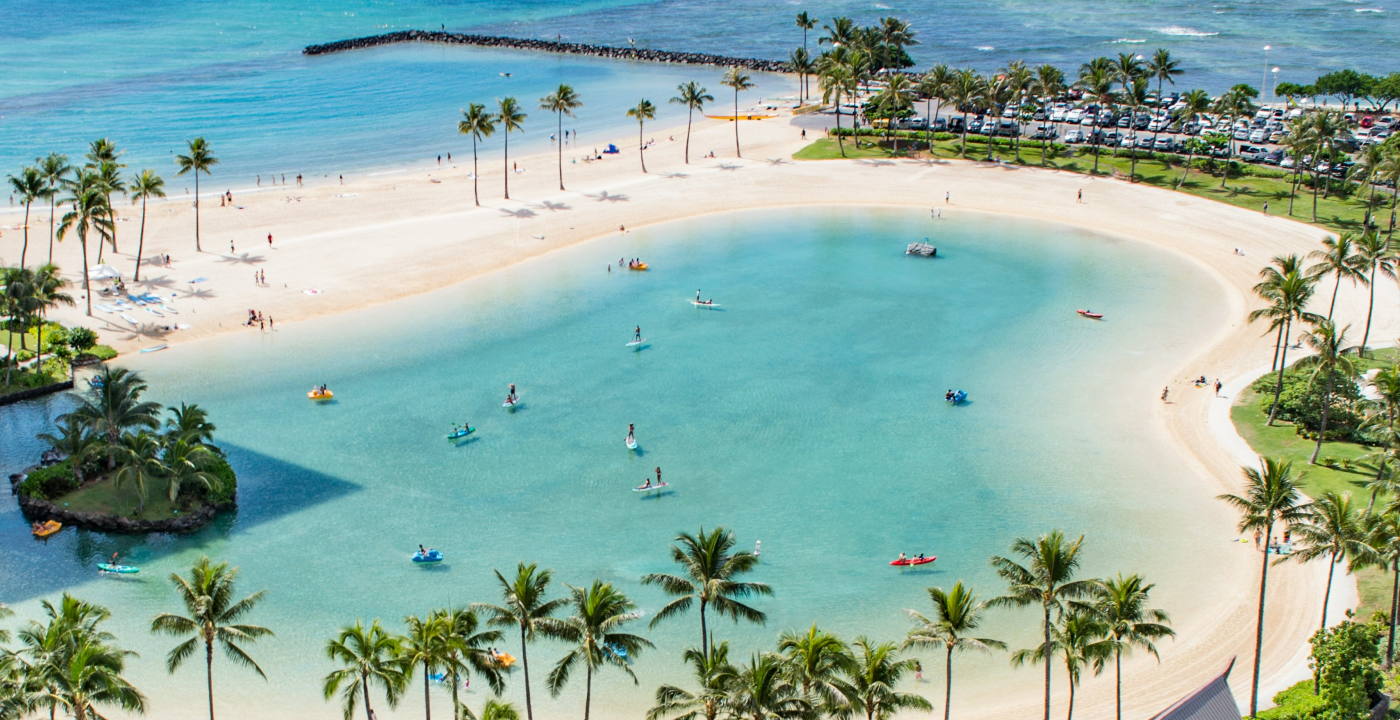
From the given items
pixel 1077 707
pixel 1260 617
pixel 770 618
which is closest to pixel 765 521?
pixel 770 618

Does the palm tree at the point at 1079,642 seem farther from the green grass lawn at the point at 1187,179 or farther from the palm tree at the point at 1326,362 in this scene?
the green grass lawn at the point at 1187,179

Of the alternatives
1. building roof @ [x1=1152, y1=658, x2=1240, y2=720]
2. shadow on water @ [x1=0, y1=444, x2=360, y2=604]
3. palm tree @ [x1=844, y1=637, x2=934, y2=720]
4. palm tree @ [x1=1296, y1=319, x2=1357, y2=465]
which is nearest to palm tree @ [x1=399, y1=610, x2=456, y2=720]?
palm tree @ [x1=844, y1=637, x2=934, y2=720]

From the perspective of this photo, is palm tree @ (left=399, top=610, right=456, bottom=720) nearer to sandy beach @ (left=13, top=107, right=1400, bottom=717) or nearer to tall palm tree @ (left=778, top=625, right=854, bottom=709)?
tall palm tree @ (left=778, top=625, right=854, bottom=709)

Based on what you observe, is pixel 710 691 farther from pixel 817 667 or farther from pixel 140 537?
pixel 140 537

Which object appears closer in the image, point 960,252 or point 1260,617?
point 1260,617

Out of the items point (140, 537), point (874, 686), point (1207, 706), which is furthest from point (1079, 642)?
point (140, 537)

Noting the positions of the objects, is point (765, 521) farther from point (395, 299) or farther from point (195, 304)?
point (195, 304)
